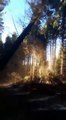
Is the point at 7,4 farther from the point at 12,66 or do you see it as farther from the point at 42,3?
the point at 12,66

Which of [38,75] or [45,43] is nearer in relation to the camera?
[38,75]

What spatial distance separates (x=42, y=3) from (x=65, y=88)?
7.37 meters

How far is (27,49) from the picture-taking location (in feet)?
195

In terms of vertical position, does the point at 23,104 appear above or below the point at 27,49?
below

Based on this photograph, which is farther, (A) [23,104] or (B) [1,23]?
(B) [1,23]

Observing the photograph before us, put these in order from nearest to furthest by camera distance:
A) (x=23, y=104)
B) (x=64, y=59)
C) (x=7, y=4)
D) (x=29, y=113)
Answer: (x=29, y=113), (x=23, y=104), (x=7, y=4), (x=64, y=59)

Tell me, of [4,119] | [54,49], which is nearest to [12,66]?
[54,49]

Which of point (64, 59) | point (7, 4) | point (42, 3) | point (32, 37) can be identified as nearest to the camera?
point (42, 3)

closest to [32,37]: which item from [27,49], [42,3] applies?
[27,49]

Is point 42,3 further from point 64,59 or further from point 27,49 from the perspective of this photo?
point 27,49

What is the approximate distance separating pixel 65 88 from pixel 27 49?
3589cm

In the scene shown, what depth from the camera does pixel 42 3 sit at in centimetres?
2644

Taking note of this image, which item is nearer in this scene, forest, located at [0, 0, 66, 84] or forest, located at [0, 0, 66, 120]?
forest, located at [0, 0, 66, 120]

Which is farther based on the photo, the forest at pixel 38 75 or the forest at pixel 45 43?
the forest at pixel 45 43
